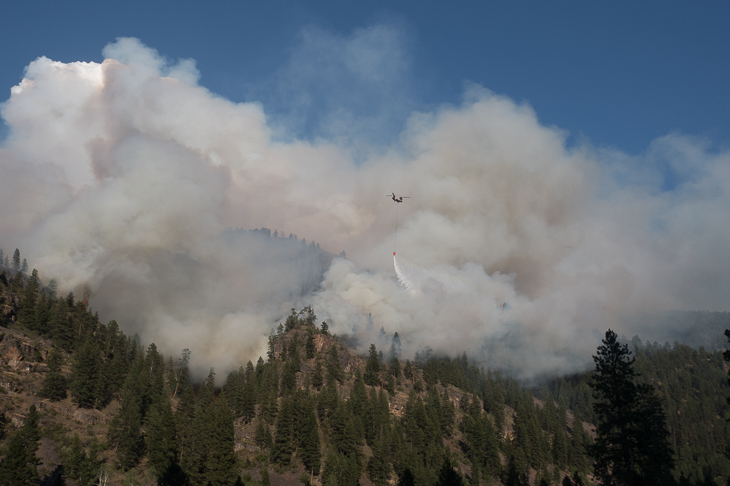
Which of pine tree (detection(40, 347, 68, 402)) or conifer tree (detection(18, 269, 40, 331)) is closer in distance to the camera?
pine tree (detection(40, 347, 68, 402))

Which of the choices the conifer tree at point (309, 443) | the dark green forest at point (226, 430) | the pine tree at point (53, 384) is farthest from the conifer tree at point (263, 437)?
the pine tree at point (53, 384)

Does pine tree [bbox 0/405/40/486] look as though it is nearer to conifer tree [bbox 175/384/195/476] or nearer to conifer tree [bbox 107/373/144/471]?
conifer tree [bbox 107/373/144/471]

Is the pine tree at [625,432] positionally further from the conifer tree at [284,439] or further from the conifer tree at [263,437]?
the conifer tree at [263,437]

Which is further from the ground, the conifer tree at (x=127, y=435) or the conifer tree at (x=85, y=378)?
the conifer tree at (x=85, y=378)

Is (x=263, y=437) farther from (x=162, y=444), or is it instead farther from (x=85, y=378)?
(x=85, y=378)

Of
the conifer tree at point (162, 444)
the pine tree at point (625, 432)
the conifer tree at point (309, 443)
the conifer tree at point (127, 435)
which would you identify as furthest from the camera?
the conifer tree at point (309, 443)

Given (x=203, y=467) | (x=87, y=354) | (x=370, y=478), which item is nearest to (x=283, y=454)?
(x=370, y=478)

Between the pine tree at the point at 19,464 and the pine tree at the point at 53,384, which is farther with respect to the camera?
the pine tree at the point at 53,384

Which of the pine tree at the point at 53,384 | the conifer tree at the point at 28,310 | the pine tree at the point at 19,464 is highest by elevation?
the conifer tree at the point at 28,310

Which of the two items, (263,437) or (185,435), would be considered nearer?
(185,435)

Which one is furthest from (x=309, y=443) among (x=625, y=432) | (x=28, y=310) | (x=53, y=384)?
(x=28, y=310)

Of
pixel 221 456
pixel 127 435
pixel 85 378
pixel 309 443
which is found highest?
pixel 85 378

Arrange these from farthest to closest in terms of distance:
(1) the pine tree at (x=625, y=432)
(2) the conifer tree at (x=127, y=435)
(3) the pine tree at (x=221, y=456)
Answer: (2) the conifer tree at (x=127, y=435) < (3) the pine tree at (x=221, y=456) < (1) the pine tree at (x=625, y=432)

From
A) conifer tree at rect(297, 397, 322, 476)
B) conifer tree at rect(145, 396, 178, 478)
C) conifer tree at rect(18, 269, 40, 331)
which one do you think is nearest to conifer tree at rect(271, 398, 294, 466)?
conifer tree at rect(297, 397, 322, 476)
